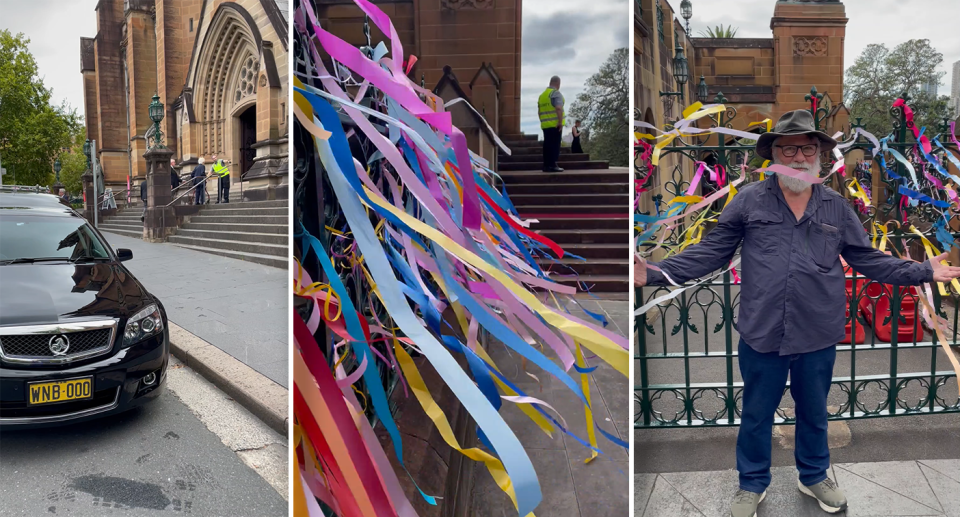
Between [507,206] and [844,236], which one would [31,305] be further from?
[844,236]

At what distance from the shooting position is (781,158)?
2.33m

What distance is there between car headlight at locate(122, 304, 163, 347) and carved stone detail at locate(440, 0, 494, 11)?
608 cm

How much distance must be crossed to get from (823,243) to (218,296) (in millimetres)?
3614

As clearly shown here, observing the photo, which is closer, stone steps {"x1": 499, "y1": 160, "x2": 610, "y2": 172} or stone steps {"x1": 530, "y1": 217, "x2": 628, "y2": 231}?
stone steps {"x1": 530, "y1": 217, "x2": 628, "y2": 231}

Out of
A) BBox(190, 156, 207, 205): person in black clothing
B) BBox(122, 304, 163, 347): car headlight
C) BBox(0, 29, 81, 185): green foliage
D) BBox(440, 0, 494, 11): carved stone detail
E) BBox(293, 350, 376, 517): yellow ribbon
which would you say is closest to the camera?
BBox(293, 350, 376, 517): yellow ribbon

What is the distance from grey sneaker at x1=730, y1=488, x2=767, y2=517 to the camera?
2.46 meters

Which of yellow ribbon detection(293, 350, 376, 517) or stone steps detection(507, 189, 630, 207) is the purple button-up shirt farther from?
stone steps detection(507, 189, 630, 207)

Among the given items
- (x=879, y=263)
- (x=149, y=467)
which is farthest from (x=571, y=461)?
(x=149, y=467)

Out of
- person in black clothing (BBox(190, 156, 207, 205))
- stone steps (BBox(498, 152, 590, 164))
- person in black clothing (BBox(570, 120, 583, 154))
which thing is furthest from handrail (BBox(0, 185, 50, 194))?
person in black clothing (BBox(570, 120, 583, 154))

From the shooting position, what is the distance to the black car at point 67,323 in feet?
8.30

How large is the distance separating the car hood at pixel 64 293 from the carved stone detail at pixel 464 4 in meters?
6.06

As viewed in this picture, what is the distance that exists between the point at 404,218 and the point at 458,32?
888 centimetres

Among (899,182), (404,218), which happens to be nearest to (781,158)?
(899,182)

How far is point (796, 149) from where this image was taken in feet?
7.56
